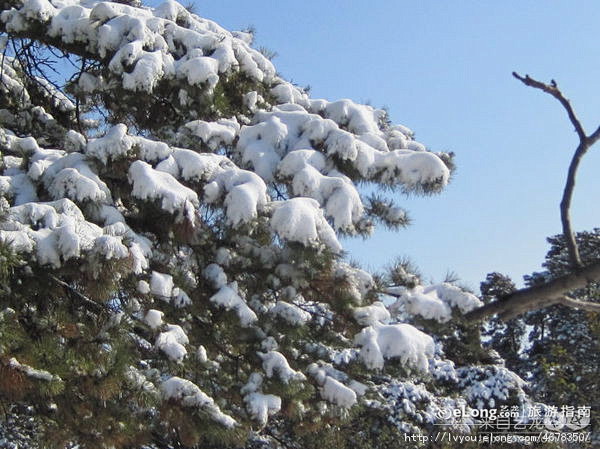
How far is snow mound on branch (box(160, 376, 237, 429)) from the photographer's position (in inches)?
110

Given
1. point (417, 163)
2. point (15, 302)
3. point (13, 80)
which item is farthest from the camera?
point (13, 80)

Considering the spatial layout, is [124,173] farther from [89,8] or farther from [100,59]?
[89,8]

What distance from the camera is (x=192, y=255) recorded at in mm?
3545

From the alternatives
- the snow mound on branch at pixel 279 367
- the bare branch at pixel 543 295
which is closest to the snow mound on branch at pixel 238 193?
the snow mound on branch at pixel 279 367

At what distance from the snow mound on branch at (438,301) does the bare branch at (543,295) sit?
1.04 metres

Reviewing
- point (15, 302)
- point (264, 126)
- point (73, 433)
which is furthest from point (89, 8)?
point (73, 433)

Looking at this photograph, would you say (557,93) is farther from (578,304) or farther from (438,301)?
(438,301)

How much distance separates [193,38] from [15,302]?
7.64ft

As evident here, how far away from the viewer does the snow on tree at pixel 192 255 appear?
2.58 m

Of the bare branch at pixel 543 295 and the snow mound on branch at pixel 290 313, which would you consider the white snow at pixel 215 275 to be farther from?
the bare branch at pixel 543 295

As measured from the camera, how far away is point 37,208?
2684 mm

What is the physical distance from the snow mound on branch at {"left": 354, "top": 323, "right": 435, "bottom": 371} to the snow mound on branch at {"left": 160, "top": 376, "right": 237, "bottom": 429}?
677 millimetres

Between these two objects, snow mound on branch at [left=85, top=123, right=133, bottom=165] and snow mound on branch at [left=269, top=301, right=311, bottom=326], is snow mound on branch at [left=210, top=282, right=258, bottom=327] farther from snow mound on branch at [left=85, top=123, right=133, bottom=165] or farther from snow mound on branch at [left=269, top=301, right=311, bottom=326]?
snow mound on branch at [left=85, top=123, right=133, bottom=165]

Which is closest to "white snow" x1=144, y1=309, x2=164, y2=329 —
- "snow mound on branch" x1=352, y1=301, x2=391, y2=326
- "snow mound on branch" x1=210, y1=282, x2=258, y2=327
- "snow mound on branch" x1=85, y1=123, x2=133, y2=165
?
"snow mound on branch" x1=210, y1=282, x2=258, y2=327
